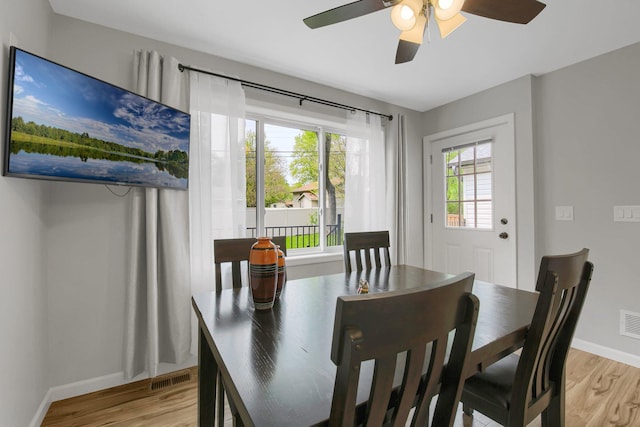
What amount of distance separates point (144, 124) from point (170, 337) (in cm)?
149

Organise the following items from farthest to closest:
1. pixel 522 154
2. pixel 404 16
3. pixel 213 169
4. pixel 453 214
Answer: pixel 453 214 → pixel 522 154 → pixel 213 169 → pixel 404 16

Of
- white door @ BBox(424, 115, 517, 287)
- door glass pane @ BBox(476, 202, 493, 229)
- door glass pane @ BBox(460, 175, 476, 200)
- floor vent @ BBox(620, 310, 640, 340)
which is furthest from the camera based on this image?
door glass pane @ BBox(460, 175, 476, 200)

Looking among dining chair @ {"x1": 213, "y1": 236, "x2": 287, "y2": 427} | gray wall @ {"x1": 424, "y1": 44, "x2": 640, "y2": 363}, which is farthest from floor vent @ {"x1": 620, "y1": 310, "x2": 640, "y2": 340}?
dining chair @ {"x1": 213, "y1": 236, "x2": 287, "y2": 427}

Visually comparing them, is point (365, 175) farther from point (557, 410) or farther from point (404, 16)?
point (557, 410)

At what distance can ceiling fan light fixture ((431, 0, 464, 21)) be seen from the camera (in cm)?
120

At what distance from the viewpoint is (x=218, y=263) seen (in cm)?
169

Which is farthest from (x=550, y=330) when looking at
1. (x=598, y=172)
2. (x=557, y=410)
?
(x=598, y=172)

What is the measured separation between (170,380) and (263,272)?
5.09 feet

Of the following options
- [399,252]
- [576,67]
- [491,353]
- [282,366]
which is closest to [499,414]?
[491,353]

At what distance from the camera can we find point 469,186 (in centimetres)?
331

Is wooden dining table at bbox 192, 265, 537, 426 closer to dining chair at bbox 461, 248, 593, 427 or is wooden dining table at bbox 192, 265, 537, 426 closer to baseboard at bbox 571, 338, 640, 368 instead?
dining chair at bbox 461, 248, 593, 427

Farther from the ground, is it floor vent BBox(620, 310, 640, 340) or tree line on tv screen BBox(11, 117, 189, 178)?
tree line on tv screen BBox(11, 117, 189, 178)

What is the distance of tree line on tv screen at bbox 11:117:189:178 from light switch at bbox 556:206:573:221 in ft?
10.5

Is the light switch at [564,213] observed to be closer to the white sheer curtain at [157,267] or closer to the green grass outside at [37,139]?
the white sheer curtain at [157,267]
